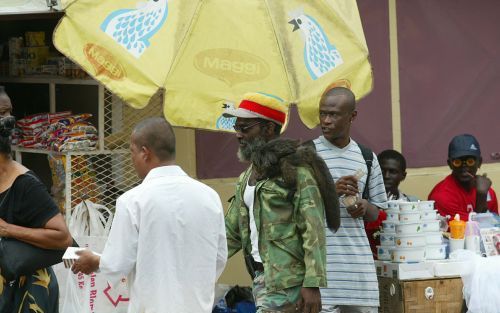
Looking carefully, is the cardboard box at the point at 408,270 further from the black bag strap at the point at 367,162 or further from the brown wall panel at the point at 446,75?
the brown wall panel at the point at 446,75

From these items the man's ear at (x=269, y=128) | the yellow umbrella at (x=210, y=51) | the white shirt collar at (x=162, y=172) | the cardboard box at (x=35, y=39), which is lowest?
the white shirt collar at (x=162, y=172)

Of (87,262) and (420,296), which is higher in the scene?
(87,262)

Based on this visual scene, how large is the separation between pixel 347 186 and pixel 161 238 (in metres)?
1.79

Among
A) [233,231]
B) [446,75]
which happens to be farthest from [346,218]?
[446,75]

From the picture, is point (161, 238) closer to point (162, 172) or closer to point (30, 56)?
point (162, 172)

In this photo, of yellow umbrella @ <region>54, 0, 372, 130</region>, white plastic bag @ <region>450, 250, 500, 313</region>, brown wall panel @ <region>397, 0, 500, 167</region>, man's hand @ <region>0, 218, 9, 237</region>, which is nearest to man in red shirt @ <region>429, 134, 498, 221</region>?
white plastic bag @ <region>450, 250, 500, 313</region>

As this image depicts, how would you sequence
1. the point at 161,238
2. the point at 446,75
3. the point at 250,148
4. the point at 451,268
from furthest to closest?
the point at 446,75 → the point at 451,268 → the point at 250,148 → the point at 161,238

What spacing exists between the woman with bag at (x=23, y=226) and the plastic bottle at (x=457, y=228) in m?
3.14

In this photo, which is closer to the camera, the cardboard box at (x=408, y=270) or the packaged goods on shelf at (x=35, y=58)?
the cardboard box at (x=408, y=270)

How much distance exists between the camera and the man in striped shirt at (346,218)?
667 cm

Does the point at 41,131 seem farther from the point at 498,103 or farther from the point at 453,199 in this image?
the point at 498,103

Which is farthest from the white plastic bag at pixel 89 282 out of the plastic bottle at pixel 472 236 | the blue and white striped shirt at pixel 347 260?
the plastic bottle at pixel 472 236

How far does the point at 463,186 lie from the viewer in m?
8.49

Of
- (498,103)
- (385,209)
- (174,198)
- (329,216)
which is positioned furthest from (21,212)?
(498,103)
